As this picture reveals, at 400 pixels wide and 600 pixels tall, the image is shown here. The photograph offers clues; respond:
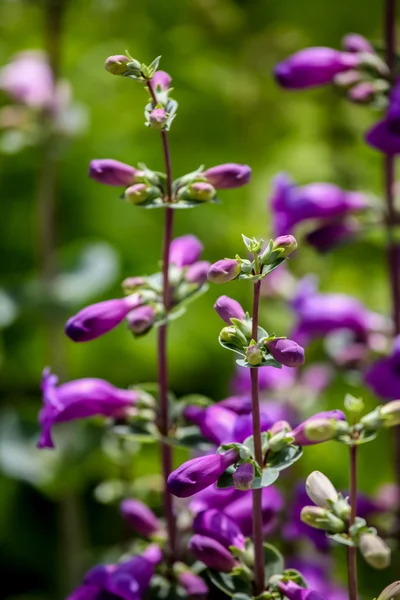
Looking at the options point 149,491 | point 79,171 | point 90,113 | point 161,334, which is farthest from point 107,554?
point 90,113

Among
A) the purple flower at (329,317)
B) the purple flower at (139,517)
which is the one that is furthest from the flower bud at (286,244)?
the purple flower at (329,317)

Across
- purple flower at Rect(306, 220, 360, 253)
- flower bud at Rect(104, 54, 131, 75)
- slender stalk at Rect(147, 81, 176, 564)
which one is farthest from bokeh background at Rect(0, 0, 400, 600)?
flower bud at Rect(104, 54, 131, 75)

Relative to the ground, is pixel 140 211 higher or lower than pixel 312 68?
lower

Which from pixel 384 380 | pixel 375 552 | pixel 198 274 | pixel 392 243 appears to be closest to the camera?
pixel 375 552

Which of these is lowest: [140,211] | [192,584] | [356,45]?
[192,584]

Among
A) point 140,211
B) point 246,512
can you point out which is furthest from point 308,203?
point 140,211

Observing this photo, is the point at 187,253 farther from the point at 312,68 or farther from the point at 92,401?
the point at 312,68

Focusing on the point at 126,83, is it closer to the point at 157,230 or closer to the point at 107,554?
the point at 157,230
